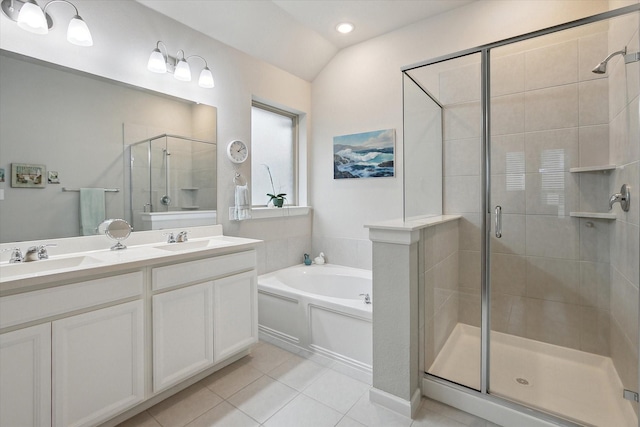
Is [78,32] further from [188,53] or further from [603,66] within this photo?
[603,66]

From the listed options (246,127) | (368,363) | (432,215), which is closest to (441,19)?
(432,215)

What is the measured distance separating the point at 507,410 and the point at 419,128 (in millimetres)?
1805

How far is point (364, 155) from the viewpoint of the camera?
10.1 ft

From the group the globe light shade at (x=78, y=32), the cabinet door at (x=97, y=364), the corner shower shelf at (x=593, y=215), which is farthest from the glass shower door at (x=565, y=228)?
the globe light shade at (x=78, y=32)

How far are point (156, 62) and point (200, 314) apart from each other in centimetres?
173

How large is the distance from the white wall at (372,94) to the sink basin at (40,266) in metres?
2.21

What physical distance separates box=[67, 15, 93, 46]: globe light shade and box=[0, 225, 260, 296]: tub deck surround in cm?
113

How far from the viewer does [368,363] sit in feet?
6.66

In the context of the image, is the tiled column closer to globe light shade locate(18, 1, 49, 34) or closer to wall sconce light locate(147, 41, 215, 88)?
wall sconce light locate(147, 41, 215, 88)

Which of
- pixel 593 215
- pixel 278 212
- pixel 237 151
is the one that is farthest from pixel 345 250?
pixel 593 215

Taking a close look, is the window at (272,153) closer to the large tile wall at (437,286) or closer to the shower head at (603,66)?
the large tile wall at (437,286)

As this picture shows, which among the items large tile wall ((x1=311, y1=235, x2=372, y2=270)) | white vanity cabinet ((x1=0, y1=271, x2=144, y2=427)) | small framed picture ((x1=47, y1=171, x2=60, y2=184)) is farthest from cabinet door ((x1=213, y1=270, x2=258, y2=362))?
large tile wall ((x1=311, y1=235, x2=372, y2=270))

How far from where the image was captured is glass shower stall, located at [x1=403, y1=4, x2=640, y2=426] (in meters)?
→ 1.46

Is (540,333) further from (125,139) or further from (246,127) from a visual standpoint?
(125,139)
